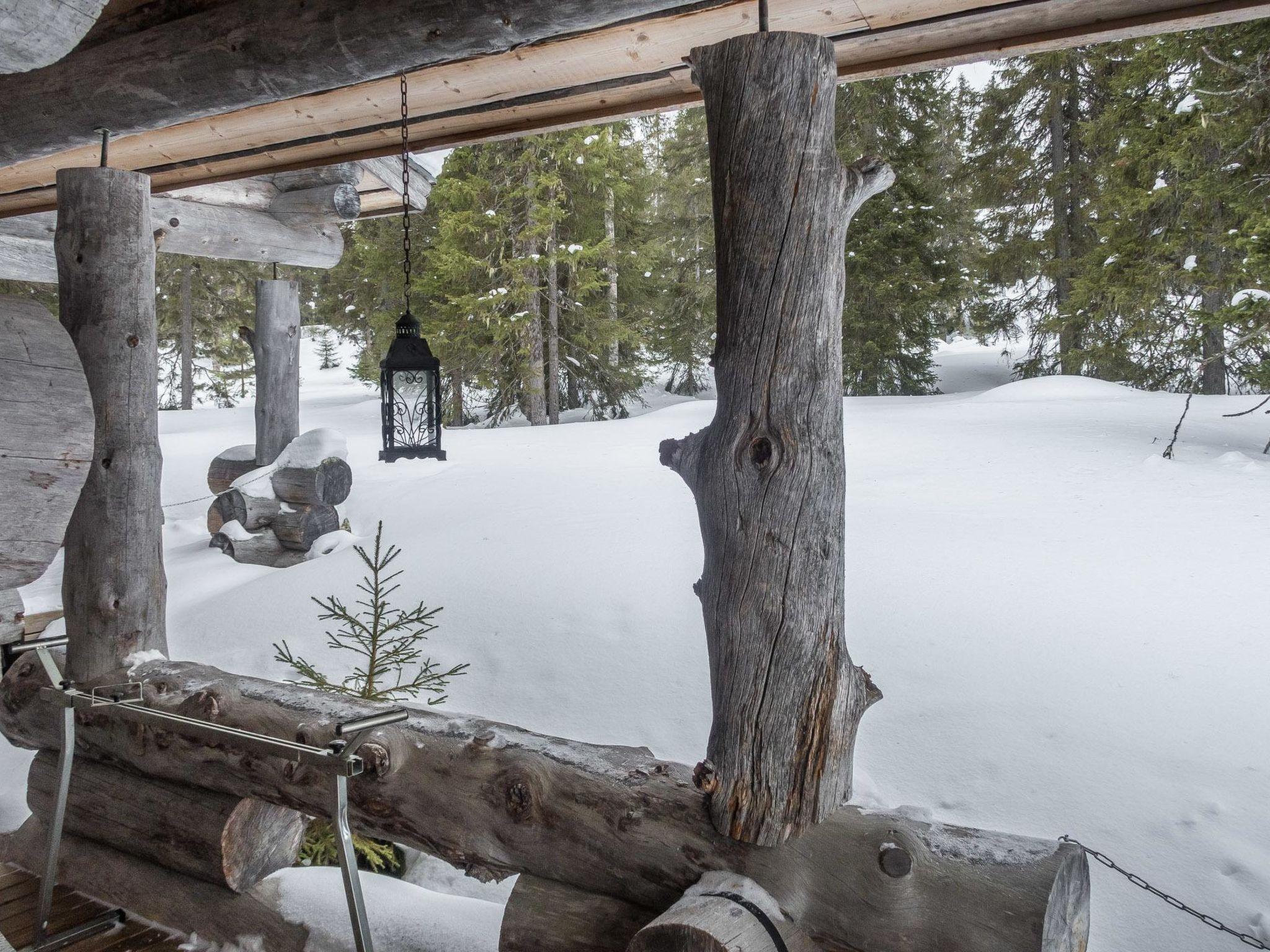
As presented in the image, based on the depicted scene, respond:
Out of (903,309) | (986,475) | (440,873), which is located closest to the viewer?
(440,873)

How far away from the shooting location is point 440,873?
3846 millimetres

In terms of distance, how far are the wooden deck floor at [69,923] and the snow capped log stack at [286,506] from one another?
3.87 meters

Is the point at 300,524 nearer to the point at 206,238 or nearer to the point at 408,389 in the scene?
the point at 206,238

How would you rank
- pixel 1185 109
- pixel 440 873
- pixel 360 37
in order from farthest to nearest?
pixel 1185 109 → pixel 440 873 → pixel 360 37

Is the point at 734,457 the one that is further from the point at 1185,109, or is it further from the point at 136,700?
the point at 1185,109

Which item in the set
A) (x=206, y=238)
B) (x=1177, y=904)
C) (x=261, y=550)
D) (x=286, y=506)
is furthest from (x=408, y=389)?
(x=261, y=550)

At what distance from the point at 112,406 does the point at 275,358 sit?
4518 mm

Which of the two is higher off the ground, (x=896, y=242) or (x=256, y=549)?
(x=896, y=242)

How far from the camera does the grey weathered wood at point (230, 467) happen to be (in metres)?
8.06

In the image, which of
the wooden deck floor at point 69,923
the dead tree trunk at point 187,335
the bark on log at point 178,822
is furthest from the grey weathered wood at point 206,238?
the dead tree trunk at point 187,335

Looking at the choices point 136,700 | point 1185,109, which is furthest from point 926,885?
point 1185,109

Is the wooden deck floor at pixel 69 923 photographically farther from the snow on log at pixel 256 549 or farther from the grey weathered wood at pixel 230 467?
the grey weathered wood at pixel 230 467

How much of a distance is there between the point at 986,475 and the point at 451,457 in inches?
201

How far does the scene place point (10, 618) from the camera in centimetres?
548
